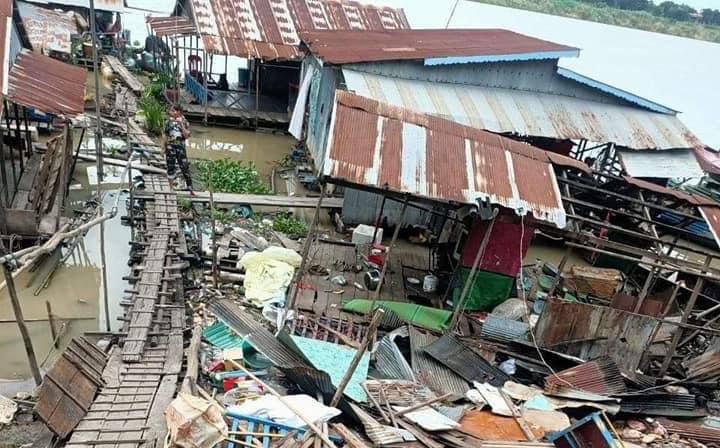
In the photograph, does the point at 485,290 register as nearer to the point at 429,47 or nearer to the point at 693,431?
the point at 693,431

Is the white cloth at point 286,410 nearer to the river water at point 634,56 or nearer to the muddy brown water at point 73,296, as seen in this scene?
the muddy brown water at point 73,296

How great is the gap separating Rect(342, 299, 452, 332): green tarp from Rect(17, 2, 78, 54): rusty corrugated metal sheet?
15028 mm

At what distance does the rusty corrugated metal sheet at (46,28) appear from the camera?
1869 centimetres

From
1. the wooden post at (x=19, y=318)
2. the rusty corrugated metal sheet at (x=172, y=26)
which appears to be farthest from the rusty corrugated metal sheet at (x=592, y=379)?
the rusty corrugated metal sheet at (x=172, y=26)

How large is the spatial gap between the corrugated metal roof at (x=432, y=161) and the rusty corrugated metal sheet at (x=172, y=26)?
40.0 ft

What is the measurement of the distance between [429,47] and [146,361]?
34.6 ft

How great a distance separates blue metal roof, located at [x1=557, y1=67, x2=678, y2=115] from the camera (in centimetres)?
1428

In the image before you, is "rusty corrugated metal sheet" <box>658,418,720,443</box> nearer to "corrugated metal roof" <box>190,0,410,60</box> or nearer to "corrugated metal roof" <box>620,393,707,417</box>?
"corrugated metal roof" <box>620,393,707,417</box>

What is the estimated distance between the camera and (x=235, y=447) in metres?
5.81

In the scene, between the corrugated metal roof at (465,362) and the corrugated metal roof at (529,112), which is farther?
the corrugated metal roof at (529,112)

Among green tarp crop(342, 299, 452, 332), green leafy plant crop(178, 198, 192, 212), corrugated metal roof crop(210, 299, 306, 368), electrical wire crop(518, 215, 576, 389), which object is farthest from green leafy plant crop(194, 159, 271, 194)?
electrical wire crop(518, 215, 576, 389)

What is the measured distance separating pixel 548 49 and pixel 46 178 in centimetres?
1224

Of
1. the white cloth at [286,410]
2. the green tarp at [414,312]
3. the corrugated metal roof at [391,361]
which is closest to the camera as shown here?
the white cloth at [286,410]

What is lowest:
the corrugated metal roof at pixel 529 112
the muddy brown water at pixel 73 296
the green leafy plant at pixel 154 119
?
the muddy brown water at pixel 73 296
